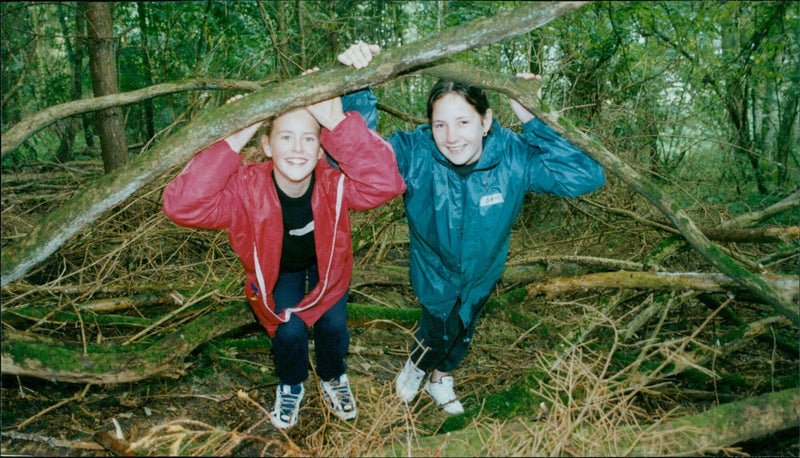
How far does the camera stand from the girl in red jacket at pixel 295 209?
2162 millimetres

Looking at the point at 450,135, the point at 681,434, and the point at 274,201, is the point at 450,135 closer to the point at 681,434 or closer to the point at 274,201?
the point at 274,201

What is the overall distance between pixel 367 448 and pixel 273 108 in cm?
152

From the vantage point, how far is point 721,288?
8.89ft

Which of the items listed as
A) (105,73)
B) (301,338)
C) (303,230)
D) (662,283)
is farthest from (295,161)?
(105,73)

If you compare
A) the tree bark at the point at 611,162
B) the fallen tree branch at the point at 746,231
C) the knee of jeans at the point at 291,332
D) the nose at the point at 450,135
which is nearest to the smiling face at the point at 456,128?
the nose at the point at 450,135

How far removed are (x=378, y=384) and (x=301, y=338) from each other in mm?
962

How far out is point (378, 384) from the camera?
3273 millimetres

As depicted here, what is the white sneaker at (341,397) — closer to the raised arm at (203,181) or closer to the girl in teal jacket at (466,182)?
the girl in teal jacket at (466,182)

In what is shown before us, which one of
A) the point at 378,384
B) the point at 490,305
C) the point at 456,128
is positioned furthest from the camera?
the point at 490,305

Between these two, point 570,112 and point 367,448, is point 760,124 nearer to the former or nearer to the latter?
point 570,112

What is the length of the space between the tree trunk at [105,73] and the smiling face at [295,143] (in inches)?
113

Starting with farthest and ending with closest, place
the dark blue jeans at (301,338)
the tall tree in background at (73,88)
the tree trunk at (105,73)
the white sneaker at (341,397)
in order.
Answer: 1. the tall tree in background at (73,88)
2. the tree trunk at (105,73)
3. the white sneaker at (341,397)
4. the dark blue jeans at (301,338)

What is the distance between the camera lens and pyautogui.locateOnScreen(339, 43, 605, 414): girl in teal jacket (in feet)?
8.02

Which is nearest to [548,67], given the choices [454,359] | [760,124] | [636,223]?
[636,223]
